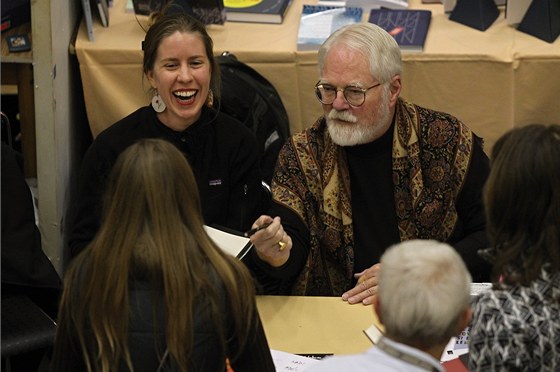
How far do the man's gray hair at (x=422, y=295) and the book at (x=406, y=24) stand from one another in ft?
8.33

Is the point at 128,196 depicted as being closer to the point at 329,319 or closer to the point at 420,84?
the point at 329,319

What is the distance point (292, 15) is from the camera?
15.3 feet

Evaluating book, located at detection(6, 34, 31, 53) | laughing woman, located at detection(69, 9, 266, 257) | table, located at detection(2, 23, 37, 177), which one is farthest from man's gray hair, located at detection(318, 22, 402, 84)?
table, located at detection(2, 23, 37, 177)

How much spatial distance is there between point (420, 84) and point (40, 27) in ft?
5.30

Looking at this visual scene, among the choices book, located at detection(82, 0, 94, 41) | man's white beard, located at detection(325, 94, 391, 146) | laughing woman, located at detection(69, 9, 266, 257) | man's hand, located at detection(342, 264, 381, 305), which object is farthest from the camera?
book, located at detection(82, 0, 94, 41)

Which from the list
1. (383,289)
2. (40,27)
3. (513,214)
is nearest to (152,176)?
(383,289)

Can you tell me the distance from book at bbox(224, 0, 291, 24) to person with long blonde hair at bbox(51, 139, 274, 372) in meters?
2.35

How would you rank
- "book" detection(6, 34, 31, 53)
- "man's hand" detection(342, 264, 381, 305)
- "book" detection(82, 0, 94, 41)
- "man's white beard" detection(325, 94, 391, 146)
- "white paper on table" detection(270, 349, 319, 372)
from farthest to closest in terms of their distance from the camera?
1. "book" detection(82, 0, 94, 41)
2. "book" detection(6, 34, 31, 53)
3. "man's white beard" detection(325, 94, 391, 146)
4. "man's hand" detection(342, 264, 381, 305)
5. "white paper on table" detection(270, 349, 319, 372)

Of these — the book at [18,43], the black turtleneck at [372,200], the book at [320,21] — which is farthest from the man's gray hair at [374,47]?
the book at [18,43]

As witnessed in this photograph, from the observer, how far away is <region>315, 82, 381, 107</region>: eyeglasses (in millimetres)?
3375

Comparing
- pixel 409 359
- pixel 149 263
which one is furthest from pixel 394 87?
pixel 409 359

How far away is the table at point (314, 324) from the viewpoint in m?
2.85

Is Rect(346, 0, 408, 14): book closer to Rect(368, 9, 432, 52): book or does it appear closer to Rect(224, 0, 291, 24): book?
Rect(368, 9, 432, 52): book

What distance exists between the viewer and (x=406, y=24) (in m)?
4.45
